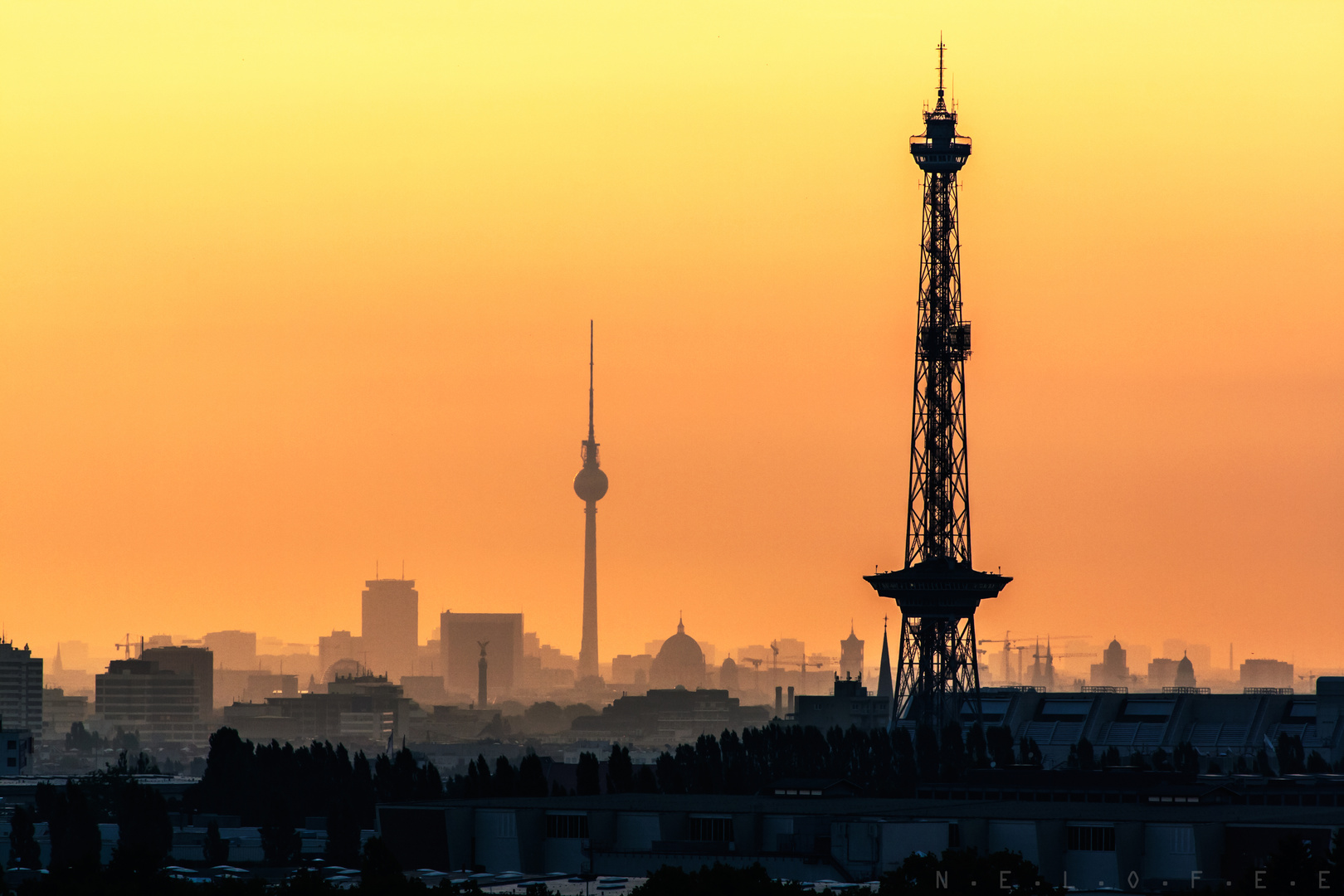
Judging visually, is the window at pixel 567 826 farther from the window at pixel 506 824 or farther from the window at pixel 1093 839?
the window at pixel 1093 839

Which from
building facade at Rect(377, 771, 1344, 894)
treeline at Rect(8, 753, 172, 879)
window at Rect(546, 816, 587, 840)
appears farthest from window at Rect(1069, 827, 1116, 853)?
treeline at Rect(8, 753, 172, 879)

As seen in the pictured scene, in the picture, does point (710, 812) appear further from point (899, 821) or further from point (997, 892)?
point (997, 892)

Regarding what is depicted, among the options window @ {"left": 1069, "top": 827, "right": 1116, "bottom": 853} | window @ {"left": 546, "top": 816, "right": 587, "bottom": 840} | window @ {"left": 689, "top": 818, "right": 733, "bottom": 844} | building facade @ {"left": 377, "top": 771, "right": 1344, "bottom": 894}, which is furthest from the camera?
window @ {"left": 546, "top": 816, "right": 587, "bottom": 840}

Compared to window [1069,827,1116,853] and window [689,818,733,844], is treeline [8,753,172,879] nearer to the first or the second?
window [689,818,733,844]

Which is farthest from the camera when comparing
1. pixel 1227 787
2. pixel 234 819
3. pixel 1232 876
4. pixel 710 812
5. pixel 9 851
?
pixel 234 819

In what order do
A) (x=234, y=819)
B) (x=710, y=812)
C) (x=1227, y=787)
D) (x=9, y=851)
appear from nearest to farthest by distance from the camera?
1. (x=710, y=812)
2. (x=1227, y=787)
3. (x=9, y=851)
4. (x=234, y=819)

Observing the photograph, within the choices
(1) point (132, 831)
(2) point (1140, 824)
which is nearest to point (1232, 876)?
(2) point (1140, 824)

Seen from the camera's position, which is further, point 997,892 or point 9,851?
point 9,851
